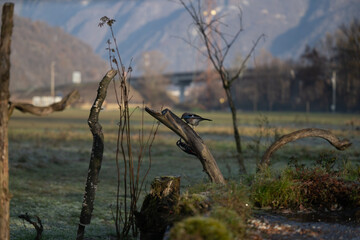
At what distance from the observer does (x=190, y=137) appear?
8781mm

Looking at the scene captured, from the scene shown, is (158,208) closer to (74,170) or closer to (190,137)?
(190,137)

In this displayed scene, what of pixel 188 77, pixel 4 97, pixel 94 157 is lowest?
pixel 94 157

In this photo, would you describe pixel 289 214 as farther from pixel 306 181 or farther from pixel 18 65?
pixel 18 65

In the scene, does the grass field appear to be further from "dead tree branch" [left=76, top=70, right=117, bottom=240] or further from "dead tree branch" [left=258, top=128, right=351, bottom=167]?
"dead tree branch" [left=258, top=128, right=351, bottom=167]

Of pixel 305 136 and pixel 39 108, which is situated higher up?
pixel 39 108

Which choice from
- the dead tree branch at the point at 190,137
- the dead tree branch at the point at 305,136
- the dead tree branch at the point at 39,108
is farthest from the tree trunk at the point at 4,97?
the dead tree branch at the point at 305,136

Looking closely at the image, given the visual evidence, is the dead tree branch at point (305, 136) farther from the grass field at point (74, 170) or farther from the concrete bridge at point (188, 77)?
the concrete bridge at point (188, 77)

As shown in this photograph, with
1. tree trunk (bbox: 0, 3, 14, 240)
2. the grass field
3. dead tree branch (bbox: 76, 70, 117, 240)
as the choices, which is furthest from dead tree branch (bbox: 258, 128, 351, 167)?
tree trunk (bbox: 0, 3, 14, 240)

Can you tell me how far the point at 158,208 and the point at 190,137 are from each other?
138 cm

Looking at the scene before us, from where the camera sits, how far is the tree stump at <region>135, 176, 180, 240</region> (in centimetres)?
760

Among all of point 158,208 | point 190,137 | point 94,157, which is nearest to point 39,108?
point 94,157

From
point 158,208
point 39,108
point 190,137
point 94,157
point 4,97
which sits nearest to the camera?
point 4,97

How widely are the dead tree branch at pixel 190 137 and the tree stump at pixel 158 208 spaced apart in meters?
0.83

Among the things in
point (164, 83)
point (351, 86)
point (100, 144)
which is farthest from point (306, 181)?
point (164, 83)
